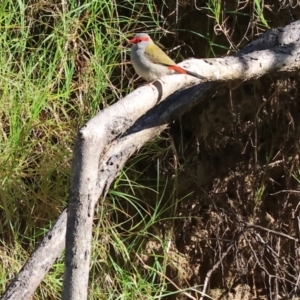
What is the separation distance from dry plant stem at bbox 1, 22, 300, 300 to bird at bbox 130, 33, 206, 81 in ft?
0.33

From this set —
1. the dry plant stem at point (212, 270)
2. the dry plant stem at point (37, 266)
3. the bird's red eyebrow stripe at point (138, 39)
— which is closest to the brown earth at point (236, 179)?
the dry plant stem at point (212, 270)

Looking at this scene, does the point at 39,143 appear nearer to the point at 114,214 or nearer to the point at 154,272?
the point at 114,214

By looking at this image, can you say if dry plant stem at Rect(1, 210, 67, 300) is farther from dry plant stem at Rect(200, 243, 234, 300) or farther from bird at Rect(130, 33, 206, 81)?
dry plant stem at Rect(200, 243, 234, 300)

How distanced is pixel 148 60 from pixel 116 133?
66 cm

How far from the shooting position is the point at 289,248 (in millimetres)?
3139

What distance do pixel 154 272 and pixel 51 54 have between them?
881 millimetres

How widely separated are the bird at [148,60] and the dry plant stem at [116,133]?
0.10 metres

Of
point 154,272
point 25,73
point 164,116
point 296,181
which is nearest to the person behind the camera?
point 164,116

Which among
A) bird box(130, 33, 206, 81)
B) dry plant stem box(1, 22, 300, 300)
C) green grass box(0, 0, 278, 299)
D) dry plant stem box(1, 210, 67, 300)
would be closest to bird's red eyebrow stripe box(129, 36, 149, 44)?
bird box(130, 33, 206, 81)

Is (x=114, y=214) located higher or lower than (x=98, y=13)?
lower

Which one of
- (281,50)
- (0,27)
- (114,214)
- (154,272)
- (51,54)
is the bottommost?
(154,272)

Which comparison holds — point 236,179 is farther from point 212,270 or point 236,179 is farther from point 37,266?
point 37,266

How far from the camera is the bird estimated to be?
8.02 ft

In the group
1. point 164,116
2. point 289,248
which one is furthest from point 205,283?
point 164,116
